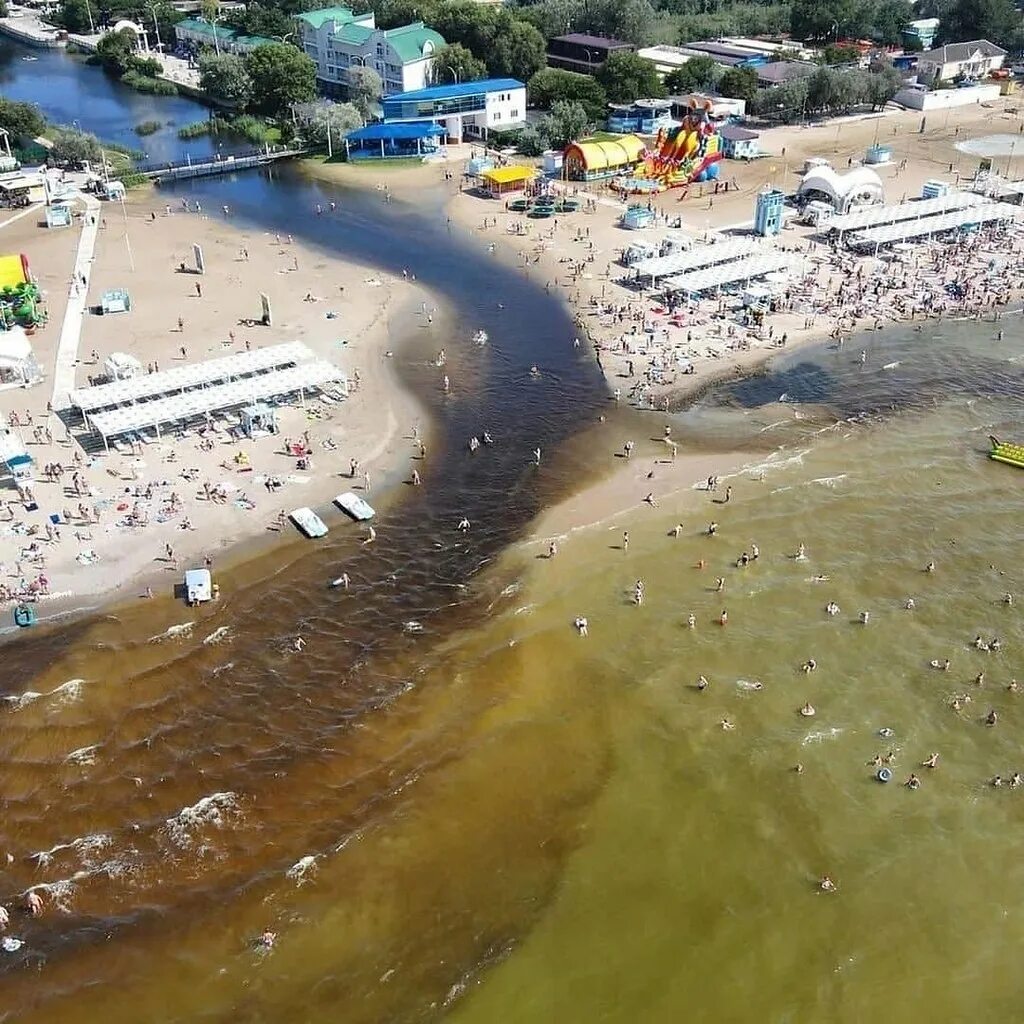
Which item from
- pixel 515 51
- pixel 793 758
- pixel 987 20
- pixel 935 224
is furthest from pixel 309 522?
pixel 987 20

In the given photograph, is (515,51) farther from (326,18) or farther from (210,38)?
(210,38)

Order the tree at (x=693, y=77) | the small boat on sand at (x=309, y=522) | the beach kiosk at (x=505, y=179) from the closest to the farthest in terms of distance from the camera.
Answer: the small boat on sand at (x=309, y=522) → the beach kiosk at (x=505, y=179) → the tree at (x=693, y=77)

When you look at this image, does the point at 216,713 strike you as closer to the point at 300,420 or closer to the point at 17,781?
the point at 17,781

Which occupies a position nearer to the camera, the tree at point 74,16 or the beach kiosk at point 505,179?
the beach kiosk at point 505,179

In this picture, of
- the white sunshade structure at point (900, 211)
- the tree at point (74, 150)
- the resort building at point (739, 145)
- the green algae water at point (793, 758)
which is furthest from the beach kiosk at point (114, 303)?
the resort building at point (739, 145)

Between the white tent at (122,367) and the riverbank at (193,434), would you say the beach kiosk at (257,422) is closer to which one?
the riverbank at (193,434)

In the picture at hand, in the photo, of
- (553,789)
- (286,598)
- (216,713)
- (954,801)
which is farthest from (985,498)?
(216,713)
